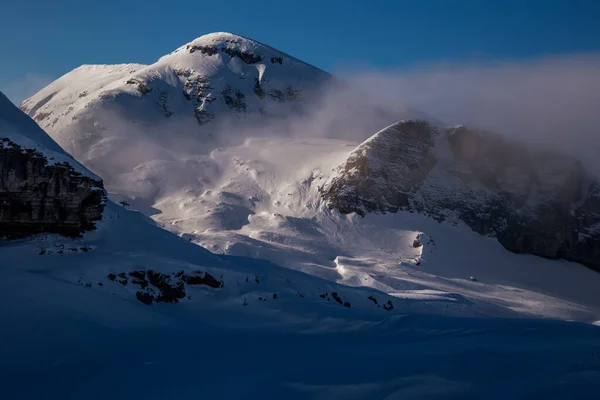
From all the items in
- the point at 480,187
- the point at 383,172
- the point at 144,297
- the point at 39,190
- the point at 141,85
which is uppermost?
the point at 141,85

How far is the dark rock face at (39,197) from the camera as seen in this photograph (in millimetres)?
16281

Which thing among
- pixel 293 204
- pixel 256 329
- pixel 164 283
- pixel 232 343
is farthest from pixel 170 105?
pixel 232 343

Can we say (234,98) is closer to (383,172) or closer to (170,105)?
(170,105)

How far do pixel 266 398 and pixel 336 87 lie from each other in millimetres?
94606

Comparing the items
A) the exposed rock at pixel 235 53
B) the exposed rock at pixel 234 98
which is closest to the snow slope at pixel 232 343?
the exposed rock at pixel 234 98

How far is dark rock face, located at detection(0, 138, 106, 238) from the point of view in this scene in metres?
16.3

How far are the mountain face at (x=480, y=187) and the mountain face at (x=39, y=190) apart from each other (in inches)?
1660

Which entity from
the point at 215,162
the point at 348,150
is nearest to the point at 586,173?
the point at 348,150

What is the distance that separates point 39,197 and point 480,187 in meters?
52.8

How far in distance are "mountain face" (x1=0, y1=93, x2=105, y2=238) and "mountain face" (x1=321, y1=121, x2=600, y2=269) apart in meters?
42.2

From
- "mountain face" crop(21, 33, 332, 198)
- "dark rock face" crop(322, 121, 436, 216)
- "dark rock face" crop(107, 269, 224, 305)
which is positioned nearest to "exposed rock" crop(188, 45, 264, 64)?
"mountain face" crop(21, 33, 332, 198)

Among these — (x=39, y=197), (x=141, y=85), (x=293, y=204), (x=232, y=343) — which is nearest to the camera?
(x=232, y=343)

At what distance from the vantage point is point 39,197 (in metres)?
16.7

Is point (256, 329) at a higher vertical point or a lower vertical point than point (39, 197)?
lower
